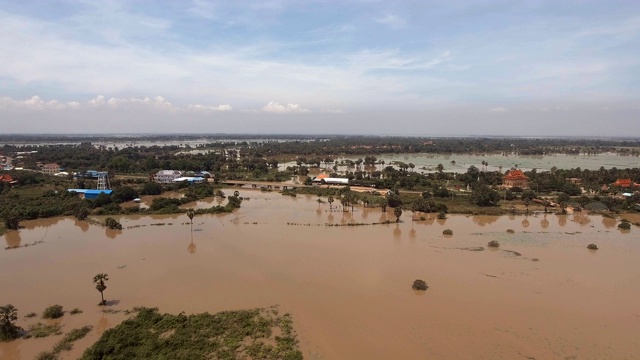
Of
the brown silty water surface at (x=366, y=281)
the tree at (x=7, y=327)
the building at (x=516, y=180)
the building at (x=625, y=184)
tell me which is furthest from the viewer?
the building at (x=516, y=180)

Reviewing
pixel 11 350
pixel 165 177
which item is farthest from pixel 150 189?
pixel 11 350

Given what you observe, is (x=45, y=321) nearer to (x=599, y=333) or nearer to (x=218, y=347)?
(x=218, y=347)

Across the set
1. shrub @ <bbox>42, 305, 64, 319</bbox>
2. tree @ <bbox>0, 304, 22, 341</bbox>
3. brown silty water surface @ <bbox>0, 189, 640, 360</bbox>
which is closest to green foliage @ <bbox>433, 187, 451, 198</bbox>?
brown silty water surface @ <bbox>0, 189, 640, 360</bbox>

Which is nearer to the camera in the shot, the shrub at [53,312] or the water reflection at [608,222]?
the shrub at [53,312]

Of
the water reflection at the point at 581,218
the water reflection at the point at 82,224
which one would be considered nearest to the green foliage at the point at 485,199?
the water reflection at the point at 581,218

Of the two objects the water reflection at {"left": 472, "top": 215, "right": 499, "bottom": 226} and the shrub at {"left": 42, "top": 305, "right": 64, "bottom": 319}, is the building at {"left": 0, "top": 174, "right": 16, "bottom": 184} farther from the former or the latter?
the water reflection at {"left": 472, "top": 215, "right": 499, "bottom": 226}

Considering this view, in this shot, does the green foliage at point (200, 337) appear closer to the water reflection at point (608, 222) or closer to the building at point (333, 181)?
the water reflection at point (608, 222)

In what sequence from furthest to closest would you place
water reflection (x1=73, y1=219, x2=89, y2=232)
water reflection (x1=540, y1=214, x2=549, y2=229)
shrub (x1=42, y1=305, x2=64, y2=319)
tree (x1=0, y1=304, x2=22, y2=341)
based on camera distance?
water reflection (x1=540, y1=214, x2=549, y2=229) < water reflection (x1=73, y1=219, x2=89, y2=232) < shrub (x1=42, y1=305, x2=64, y2=319) < tree (x1=0, y1=304, x2=22, y2=341)
